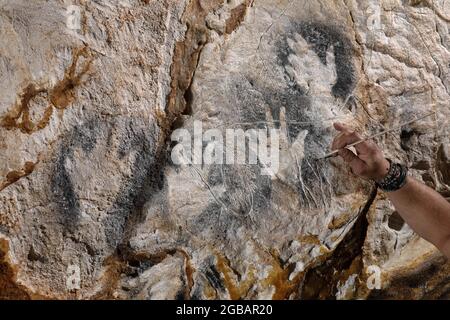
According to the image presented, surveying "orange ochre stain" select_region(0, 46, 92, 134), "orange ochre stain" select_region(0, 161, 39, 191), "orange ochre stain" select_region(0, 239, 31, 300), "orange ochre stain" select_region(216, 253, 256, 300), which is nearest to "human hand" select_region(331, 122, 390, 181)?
"orange ochre stain" select_region(216, 253, 256, 300)

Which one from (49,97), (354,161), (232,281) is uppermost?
Answer: (49,97)

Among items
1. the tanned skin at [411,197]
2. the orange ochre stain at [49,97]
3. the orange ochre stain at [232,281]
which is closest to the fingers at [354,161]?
the tanned skin at [411,197]

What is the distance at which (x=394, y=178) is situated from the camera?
1.42m

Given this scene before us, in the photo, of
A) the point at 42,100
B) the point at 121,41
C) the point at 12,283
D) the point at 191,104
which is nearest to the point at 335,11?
the point at 191,104

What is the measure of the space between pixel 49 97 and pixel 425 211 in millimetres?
1058

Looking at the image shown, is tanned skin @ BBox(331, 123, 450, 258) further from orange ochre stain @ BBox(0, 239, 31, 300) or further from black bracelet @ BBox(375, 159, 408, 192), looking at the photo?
orange ochre stain @ BBox(0, 239, 31, 300)

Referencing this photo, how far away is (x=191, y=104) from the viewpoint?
1.49m

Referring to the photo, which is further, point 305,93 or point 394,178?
point 305,93

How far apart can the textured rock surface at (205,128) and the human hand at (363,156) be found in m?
0.07

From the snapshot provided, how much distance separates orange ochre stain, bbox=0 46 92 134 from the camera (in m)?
1.39

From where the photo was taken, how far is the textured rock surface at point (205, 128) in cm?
140

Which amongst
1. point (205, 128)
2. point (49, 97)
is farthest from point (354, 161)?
point (49, 97)

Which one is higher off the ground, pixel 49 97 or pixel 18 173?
pixel 49 97

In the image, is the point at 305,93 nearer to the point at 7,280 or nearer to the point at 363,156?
the point at 363,156
